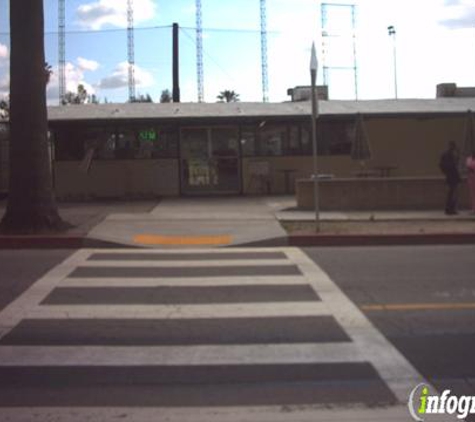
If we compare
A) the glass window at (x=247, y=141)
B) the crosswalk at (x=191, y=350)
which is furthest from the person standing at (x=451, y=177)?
the glass window at (x=247, y=141)

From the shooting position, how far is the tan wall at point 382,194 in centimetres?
1902

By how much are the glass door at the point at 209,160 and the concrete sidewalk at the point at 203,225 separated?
2.94 m

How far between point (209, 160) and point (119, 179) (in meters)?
2.84

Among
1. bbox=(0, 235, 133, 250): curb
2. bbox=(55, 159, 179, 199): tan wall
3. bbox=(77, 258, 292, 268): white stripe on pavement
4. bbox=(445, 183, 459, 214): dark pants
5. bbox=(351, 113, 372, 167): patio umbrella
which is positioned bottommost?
bbox=(77, 258, 292, 268): white stripe on pavement

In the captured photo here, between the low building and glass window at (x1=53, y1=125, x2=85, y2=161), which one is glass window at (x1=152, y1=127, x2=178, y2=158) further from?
glass window at (x1=53, y1=125, x2=85, y2=161)

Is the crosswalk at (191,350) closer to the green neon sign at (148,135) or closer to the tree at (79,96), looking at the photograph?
the green neon sign at (148,135)

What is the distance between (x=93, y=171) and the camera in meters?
23.9

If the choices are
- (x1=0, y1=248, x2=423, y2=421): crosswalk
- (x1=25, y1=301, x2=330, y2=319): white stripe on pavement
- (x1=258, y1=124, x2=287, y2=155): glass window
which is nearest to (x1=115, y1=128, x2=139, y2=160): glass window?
(x1=258, y1=124, x2=287, y2=155): glass window

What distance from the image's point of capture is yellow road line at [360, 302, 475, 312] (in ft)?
27.4

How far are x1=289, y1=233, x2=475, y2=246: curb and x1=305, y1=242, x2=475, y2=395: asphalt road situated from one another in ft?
1.48

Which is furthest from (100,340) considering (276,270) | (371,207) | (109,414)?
(371,207)

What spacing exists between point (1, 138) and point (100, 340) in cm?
1956

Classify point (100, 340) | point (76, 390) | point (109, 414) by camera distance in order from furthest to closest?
point (100, 340)
point (76, 390)
point (109, 414)

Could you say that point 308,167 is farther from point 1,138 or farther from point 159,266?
point 159,266
